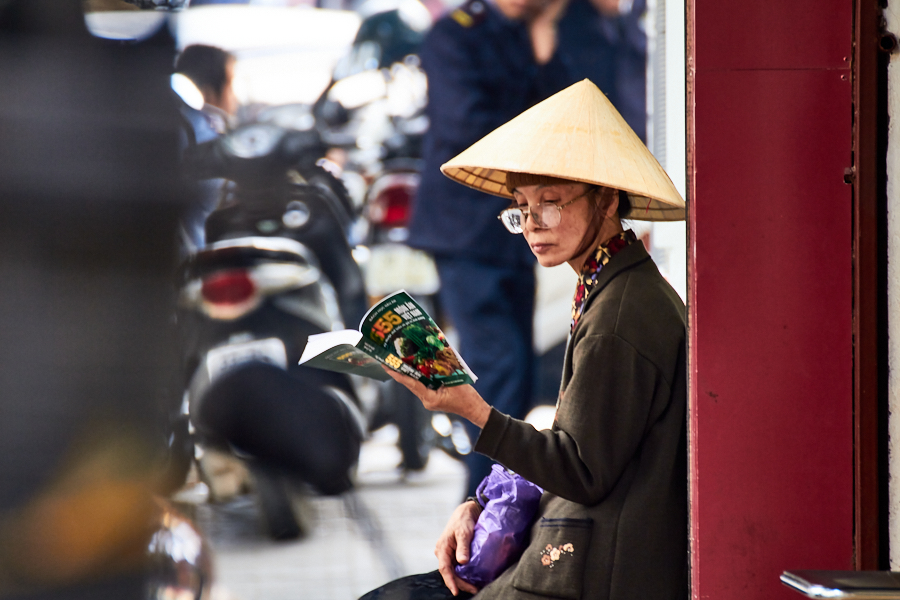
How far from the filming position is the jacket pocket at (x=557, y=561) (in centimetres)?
150

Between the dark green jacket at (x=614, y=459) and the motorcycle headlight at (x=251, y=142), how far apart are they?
1772mm

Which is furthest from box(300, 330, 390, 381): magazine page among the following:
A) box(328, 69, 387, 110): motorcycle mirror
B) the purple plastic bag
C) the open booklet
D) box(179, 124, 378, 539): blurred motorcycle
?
box(328, 69, 387, 110): motorcycle mirror

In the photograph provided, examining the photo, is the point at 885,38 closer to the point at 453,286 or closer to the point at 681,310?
the point at 681,310

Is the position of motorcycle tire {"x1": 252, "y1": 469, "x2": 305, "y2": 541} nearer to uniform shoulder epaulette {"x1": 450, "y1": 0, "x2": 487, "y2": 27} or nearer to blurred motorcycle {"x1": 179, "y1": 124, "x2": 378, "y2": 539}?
blurred motorcycle {"x1": 179, "y1": 124, "x2": 378, "y2": 539}

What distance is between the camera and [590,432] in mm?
1466

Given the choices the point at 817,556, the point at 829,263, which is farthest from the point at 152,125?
the point at 817,556

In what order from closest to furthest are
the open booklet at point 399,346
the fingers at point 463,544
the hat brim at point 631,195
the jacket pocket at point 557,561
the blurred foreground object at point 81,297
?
the open booklet at point 399,346 → the jacket pocket at point 557,561 → the fingers at point 463,544 → the hat brim at point 631,195 → the blurred foreground object at point 81,297

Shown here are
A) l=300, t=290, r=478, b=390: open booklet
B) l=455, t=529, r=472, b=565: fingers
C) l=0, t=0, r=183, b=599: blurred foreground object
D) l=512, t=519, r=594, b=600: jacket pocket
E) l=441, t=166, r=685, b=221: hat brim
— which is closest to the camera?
l=300, t=290, r=478, b=390: open booklet

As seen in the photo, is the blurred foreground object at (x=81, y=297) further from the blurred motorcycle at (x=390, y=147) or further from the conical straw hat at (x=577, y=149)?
the conical straw hat at (x=577, y=149)

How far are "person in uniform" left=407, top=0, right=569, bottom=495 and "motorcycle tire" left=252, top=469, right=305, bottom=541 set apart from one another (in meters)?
0.71

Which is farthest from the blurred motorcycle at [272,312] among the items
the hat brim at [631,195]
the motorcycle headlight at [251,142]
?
the hat brim at [631,195]

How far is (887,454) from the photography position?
4.80 ft

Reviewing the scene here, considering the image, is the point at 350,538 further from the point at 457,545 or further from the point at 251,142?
the point at 251,142

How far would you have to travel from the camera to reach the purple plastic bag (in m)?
1.68
